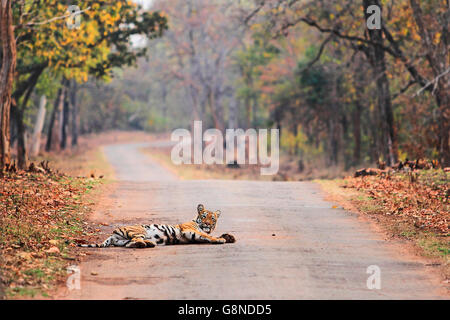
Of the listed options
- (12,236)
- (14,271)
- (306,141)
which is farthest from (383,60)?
(306,141)

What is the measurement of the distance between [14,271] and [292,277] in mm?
3501

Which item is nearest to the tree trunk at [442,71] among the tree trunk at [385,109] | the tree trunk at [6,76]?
the tree trunk at [385,109]

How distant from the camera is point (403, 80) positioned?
34500 millimetres

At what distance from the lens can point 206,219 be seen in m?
12.1

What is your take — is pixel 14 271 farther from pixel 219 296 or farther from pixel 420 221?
pixel 420 221

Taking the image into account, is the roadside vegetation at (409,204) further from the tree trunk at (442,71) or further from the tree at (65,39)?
the tree at (65,39)

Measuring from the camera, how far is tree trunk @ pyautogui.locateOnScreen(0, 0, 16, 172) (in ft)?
67.3

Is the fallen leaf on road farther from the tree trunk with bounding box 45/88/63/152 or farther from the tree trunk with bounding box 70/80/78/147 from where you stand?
the tree trunk with bounding box 70/80/78/147

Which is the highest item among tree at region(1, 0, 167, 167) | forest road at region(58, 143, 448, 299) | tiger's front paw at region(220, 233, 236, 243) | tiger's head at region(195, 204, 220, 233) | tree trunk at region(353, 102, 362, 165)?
tree at region(1, 0, 167, 167)

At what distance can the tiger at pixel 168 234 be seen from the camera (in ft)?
39.1

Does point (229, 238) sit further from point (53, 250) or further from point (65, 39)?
point (65, 39)

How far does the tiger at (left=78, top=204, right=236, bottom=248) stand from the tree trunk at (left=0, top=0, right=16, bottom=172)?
925 cm

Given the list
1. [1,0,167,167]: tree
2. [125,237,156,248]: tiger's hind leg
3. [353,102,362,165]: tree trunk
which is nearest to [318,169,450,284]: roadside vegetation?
[125,237,156,248]: tiger's hind leg

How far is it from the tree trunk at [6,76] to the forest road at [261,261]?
4760 millimetres
